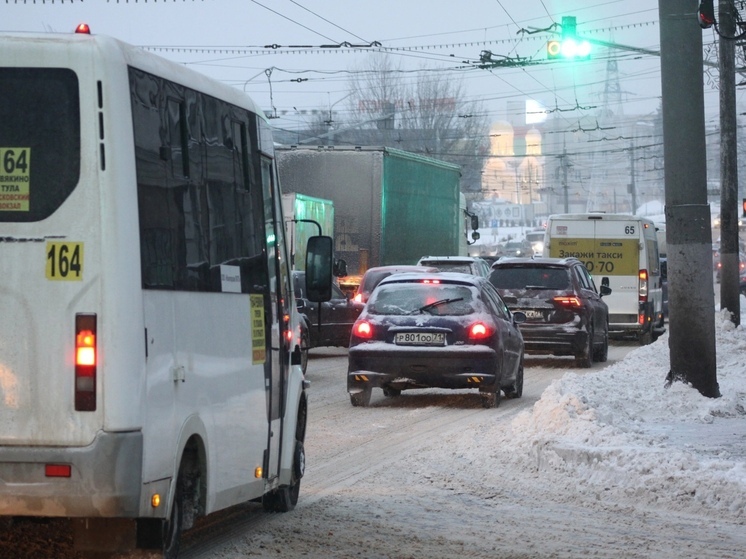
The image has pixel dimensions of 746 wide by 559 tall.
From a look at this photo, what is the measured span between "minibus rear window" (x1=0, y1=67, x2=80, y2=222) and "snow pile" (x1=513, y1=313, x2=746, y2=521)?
5.08 metres

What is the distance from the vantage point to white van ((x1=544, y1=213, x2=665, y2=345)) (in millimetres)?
29016

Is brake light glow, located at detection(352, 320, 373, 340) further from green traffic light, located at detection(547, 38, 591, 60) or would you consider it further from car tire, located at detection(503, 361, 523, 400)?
green traffic light, located at detection(547, 38, 591, 60)

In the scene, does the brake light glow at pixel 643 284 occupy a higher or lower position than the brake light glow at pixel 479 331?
higher

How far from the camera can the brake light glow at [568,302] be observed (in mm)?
23109

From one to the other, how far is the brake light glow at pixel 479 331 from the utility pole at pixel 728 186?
13501 millimetres

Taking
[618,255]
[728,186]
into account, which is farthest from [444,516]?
[728,186]

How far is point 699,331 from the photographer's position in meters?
15.9

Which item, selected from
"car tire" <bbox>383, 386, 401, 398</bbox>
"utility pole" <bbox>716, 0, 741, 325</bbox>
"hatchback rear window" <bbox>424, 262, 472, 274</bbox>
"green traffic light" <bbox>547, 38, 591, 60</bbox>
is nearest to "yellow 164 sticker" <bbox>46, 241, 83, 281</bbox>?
"car tire" <bbox>383, 386, 401, 398</bbox>

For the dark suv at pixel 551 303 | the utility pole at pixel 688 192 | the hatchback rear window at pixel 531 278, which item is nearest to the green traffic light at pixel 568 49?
the dark suv at pixel 551 303

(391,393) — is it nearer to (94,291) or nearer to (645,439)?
(645,439)

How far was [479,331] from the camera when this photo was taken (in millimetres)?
16000

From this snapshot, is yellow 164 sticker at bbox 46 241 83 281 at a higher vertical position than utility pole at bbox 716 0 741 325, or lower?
lower

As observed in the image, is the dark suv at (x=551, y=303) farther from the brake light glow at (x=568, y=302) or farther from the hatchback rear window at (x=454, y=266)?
the hatchback rear window at (x=454, y=266)

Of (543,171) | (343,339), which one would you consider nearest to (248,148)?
(343,339)
